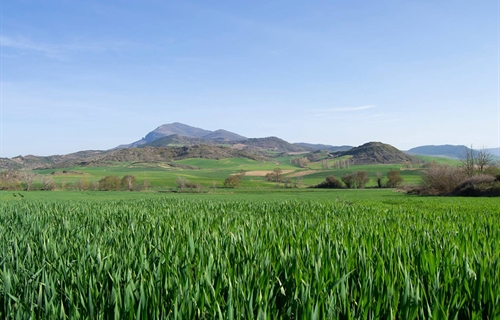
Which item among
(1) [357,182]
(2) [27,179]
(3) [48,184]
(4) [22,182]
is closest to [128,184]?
(3) [48,184]

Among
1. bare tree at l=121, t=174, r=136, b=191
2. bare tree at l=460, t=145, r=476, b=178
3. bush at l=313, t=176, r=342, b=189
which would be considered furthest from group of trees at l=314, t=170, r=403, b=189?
bare tree at l=121, t=174, r=136, b=191

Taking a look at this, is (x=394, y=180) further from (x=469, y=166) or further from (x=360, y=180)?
(x=469, y=166)

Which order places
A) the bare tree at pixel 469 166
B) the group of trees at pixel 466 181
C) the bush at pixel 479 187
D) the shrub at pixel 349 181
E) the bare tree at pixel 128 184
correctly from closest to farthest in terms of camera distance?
the bush at pixel 479 187 → the group of trees at pixel 466 181 → the bare tree at pixel 469 166 → the bare tree at pixel 128 184 → the shrub at pixel 349 181

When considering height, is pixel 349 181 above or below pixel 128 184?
below

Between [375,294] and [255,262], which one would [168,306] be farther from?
[375,294]

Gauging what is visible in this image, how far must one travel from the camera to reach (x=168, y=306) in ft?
8.77

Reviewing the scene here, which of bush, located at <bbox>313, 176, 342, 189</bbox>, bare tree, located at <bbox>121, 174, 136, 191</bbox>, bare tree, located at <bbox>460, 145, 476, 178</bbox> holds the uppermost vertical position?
bare tree, located at <bbox>460, 145, 476, 178</bbox>

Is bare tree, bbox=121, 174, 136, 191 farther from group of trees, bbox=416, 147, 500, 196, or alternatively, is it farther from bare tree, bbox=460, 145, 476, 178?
bare tree, bbox=460, 145, 476, 178

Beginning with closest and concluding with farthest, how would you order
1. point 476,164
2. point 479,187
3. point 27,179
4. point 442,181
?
point 479,187
point 442,181
point 476,164
point 27,179

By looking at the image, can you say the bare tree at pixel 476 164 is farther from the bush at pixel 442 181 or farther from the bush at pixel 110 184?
the bush at pixel 110 184

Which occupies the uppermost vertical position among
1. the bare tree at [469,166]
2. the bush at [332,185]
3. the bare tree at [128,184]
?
the bare tree at [469,166]

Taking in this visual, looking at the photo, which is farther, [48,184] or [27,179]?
[48,184]

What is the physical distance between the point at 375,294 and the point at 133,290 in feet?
6.25

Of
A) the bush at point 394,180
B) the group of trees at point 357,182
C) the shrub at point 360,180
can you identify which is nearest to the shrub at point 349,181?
the group of trees at point 357,182
